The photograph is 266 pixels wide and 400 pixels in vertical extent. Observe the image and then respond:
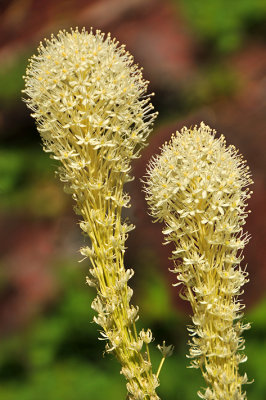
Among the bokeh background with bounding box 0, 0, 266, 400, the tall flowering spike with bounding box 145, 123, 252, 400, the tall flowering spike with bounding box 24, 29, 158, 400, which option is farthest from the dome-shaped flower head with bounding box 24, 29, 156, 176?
the bokeh background with bounding box 0, 0, 266, 400

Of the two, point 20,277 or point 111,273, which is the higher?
point 20,277

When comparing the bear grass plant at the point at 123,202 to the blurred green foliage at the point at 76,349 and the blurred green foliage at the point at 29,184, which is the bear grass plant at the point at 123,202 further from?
the blurred green foliage at the point at 29,184

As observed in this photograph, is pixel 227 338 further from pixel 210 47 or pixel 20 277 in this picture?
pixel 210 47

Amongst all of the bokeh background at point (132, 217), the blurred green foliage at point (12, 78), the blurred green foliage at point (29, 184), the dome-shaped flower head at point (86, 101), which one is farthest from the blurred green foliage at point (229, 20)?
the dome-shaped flower head at point (86, 101)

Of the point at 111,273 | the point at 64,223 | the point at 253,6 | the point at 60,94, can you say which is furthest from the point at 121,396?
the point at 253,6

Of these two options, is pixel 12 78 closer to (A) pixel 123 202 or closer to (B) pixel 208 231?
(A) pixel 123 202

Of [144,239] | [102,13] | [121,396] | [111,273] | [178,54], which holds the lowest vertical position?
[111,273]
